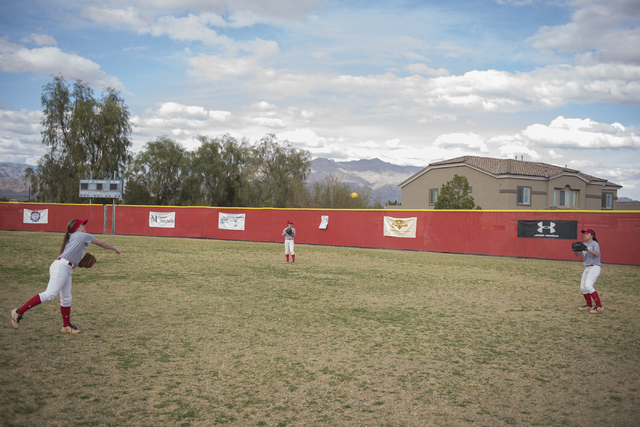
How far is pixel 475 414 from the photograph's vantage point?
14.5ft

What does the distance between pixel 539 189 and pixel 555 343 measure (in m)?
40.8

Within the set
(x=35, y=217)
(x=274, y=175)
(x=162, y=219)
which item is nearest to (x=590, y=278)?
(x=162, y=219)

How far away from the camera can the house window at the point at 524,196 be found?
42656 millimetres

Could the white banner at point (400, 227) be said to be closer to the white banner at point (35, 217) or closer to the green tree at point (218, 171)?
the white banner at point (35, 217)

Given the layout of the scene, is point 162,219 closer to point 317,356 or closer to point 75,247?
point 75,247

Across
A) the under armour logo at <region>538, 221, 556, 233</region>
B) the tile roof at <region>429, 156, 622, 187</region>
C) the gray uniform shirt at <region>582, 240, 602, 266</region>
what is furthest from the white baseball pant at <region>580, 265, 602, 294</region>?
the tile roof at <region>429, 156, 622, 187</region>

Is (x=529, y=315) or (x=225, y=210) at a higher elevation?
(x=225, y=210)

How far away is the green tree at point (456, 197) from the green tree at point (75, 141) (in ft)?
116

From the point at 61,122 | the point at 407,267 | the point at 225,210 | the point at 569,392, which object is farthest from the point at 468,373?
the point at 61,122

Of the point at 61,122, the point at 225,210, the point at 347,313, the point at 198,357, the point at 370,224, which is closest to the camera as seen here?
the point at 198,357

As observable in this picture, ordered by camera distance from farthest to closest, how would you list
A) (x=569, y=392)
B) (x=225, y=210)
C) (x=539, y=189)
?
(x=539, y=189), (x=225, y=210), (x=569, y=392)

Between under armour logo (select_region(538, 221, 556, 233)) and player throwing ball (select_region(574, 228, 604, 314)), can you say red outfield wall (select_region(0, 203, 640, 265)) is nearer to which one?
under armour logo (select_region(538, 221, 556, 233))

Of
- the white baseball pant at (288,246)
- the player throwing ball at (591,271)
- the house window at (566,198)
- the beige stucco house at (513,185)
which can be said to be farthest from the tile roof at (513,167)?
the player throwing ball at (591,271)

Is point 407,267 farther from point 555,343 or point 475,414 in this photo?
point 475,414
